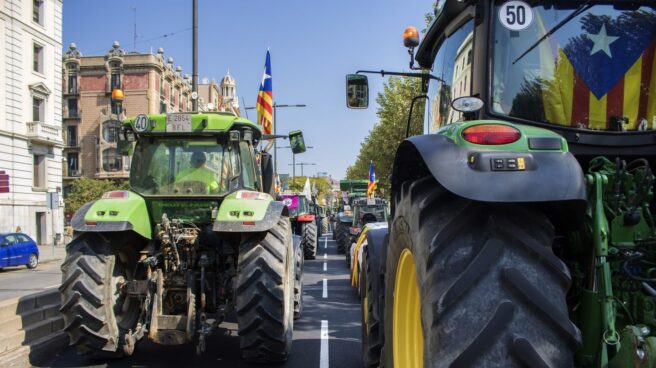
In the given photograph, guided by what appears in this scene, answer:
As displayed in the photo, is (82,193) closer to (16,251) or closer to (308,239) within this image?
(16,251)

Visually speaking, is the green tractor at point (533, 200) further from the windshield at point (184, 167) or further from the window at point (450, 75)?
the windshield at point (184, 167)

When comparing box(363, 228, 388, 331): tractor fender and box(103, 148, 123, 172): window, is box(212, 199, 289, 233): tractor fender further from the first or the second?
box(103, 148, 123, 172): window

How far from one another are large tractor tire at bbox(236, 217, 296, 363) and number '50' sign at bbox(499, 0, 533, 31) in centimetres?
339

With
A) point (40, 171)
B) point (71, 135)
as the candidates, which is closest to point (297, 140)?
point (40, 171)

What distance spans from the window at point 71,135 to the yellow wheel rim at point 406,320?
63.0m

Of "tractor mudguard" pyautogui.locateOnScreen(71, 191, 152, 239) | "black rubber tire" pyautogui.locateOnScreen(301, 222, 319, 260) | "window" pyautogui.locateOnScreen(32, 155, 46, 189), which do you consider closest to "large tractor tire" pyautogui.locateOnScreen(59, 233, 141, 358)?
"tractor mudguard" pyautogui.locateOnScreen(71, 191, 152, 239)

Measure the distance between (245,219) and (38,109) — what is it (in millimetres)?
35043

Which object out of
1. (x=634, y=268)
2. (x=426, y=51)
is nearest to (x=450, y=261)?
(x=634, y=268)

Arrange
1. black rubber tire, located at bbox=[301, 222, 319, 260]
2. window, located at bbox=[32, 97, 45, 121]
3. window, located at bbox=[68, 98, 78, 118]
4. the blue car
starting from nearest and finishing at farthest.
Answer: black rubber tire, located at bbox=[301, 222, 319, 260]
the blue car
window, located at bbox=[32, 97, 45, 121]
window, located at bbox=[68, 98, 78, 118]

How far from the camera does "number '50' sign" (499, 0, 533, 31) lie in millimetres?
2926

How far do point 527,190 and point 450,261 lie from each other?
15.2 inches

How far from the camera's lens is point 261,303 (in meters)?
5.37

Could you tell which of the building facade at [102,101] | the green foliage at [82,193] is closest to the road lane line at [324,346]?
the green foliage at [82,193]

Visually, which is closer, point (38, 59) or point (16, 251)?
point (16, 251)
